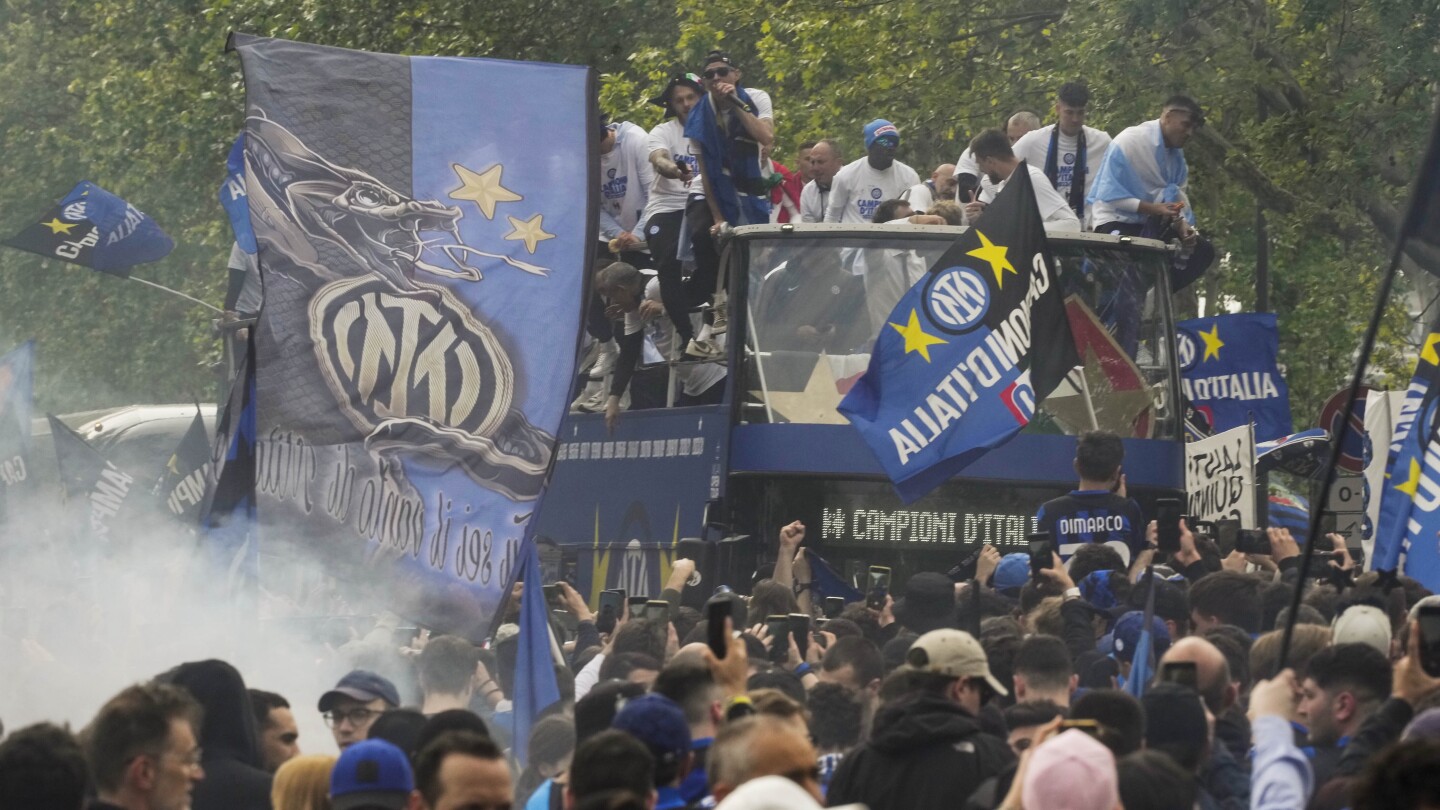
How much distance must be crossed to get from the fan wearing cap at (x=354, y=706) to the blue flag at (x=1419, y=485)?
3960mm

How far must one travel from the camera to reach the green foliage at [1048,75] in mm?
22906

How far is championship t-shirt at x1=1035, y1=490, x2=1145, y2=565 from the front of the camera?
1044 centimetres

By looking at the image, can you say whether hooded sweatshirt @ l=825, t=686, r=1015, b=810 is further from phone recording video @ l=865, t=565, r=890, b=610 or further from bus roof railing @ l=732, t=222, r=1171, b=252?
bus roof railing @ l=732, t=222, r=1171, b=252

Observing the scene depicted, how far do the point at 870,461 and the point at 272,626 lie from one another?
4.31 metres

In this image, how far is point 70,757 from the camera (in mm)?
4812

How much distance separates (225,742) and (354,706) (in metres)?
0.87

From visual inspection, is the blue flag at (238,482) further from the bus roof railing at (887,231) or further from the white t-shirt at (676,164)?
the white t-shirt at (676,164)

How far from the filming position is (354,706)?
7078 millimetres

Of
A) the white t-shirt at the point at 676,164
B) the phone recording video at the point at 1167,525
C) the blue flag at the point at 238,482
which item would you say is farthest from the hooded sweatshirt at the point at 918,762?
the white t-shirt at the point at 676,164

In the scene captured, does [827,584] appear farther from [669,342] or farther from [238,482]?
[238,482]

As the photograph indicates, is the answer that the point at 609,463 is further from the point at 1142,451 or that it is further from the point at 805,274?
the point at 1142,451

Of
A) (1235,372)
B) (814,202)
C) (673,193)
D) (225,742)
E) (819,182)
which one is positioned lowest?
(225,742)

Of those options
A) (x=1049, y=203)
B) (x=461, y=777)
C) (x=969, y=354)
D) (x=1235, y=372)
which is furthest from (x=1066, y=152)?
(x=461, y=777)

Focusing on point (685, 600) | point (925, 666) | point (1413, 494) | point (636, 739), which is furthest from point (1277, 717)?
point (685, 600)
